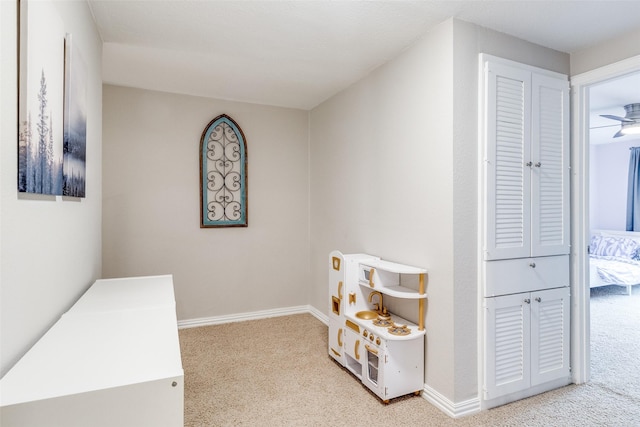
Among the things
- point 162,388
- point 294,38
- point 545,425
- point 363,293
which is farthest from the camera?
point 363,293

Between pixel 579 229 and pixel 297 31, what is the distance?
2.46m

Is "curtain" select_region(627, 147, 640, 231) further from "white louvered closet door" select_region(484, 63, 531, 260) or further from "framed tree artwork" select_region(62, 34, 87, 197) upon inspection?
"framed tree artwork" select_region(62, 34, 87, 197)

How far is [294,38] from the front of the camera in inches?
97.0

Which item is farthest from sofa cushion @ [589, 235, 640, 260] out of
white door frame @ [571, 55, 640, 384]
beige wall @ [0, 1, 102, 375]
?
beige wall @ [0, 1, 102, 375]

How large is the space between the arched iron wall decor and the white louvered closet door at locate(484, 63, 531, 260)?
8.54 feet

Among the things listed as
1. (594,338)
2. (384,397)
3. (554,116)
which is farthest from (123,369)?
(594,338)

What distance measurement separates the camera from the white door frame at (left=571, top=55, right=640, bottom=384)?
258 centimetres

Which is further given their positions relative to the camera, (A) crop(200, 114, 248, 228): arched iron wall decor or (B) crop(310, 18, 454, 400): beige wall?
(A) crop(200, 114, 248, 228): arched iron wall decor

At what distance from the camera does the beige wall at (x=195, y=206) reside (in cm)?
350

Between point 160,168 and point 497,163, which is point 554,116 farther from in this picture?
point 160,168

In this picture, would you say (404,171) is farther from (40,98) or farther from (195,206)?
(195,206)

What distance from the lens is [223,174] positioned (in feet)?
12.8

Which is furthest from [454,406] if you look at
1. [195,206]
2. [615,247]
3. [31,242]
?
[615,247]

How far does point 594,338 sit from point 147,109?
5.00m
